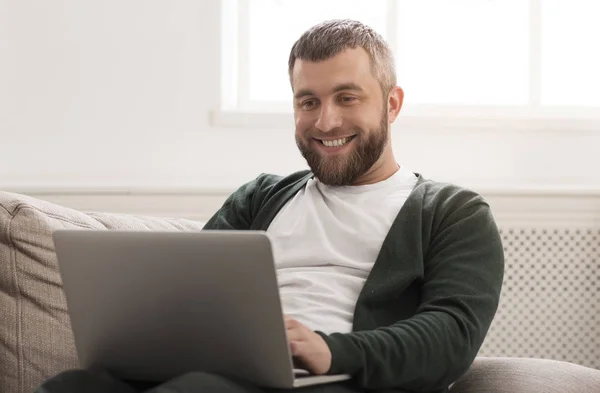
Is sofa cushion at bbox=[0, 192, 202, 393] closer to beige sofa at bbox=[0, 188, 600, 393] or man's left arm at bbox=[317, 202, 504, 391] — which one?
beige sofa at bbox=[0, 188, 600, 393]

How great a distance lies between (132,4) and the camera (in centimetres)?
301

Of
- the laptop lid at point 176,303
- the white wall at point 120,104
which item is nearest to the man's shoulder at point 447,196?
the laptop lid at point 176,303

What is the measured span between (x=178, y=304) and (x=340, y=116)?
0.64m

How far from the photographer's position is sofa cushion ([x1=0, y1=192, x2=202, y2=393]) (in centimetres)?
176

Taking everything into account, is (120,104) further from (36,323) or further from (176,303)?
(176,303)

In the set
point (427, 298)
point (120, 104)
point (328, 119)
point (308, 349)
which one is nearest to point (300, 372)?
point (308, 349)

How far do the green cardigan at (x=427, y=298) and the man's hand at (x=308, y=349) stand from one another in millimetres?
22

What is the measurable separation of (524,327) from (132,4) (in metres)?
1.54

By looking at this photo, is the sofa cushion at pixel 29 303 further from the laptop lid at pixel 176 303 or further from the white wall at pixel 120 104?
the white wall at pixel 120 104

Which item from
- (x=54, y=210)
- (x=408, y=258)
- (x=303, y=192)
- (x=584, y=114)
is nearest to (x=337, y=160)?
(x=303, y=192)

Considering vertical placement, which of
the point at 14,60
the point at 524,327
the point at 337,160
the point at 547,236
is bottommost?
the point at 524,327

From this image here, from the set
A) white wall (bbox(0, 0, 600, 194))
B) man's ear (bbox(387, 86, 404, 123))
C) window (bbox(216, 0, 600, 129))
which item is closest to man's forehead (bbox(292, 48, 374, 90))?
man's ear (bbox(387, 86, 404, 123))

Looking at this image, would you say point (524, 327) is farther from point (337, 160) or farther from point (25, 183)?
point (25, 183)

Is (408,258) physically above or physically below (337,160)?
below
